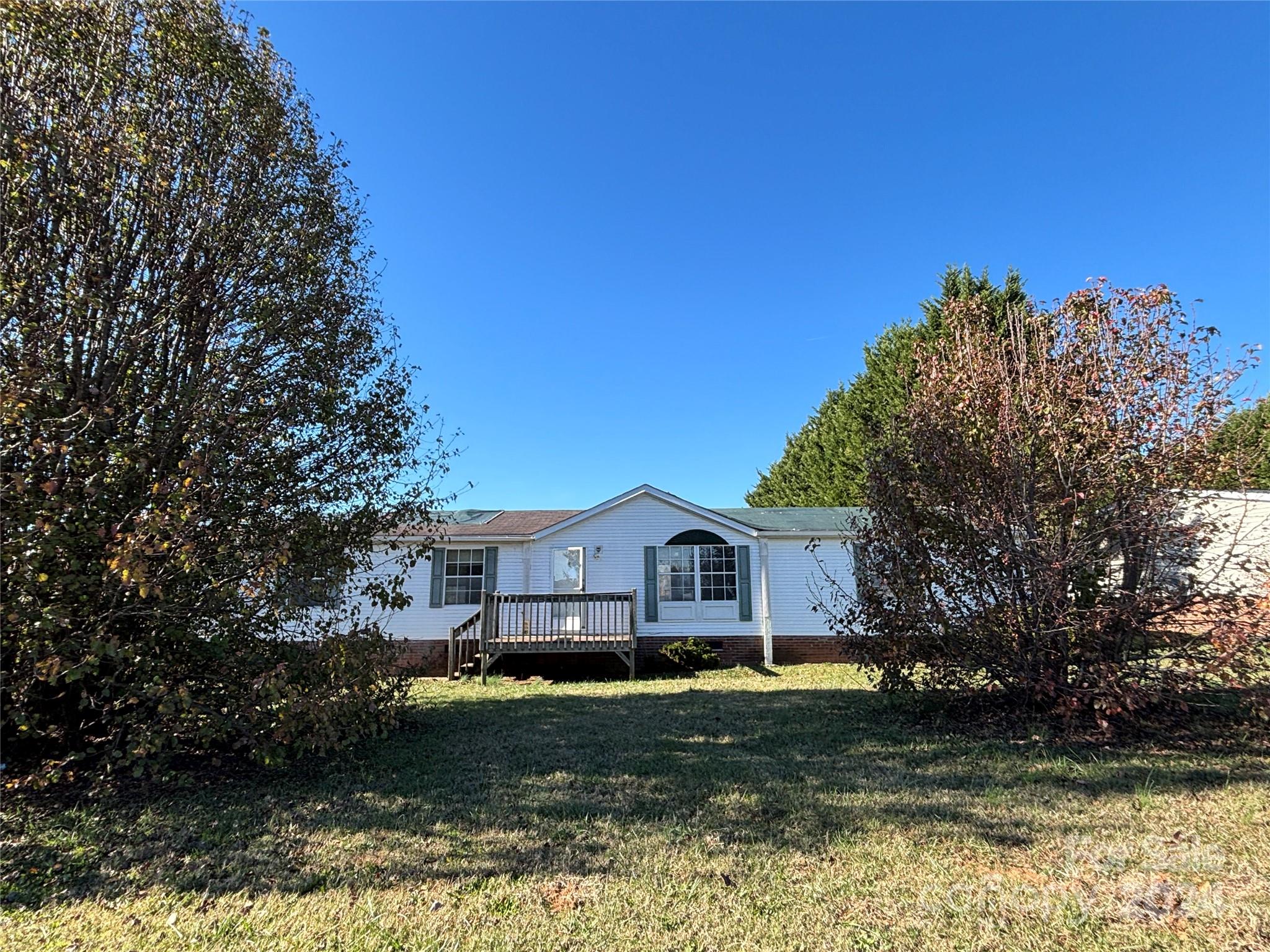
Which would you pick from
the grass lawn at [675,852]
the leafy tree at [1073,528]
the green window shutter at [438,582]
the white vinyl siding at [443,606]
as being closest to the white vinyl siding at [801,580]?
the white vinyl siding at [443,606]

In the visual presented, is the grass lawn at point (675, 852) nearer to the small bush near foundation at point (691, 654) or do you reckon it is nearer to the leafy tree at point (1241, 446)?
the leafy tree at point (1241, 446)

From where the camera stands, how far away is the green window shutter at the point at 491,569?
46.0ft

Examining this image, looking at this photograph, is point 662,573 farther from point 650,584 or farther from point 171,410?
point 171,410

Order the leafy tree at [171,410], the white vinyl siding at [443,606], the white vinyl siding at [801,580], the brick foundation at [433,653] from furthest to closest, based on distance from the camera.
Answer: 1. the white vinyl siding at [443,606]
2. the white vinyl siding at [801,580]
3. the brick foundation at [433,653]
4. the leafy tree at [171,410]

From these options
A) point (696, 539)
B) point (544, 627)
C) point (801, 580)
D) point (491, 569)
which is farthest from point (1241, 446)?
point (491, 569)

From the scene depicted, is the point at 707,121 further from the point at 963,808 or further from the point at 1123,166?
the point at 963,808

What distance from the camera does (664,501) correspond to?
14188 mm

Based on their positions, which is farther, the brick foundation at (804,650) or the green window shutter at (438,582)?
the green window shutter at (438,582)

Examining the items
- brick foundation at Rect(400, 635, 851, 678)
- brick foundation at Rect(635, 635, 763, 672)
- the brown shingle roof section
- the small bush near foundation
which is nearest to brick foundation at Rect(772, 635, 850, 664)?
brick foundation at Rect(400, 635, 851, 678)

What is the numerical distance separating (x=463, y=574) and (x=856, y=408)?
1653cm

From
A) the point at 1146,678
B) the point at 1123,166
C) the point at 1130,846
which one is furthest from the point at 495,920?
the point at 1123,166

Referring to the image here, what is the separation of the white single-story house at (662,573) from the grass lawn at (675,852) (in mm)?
7790

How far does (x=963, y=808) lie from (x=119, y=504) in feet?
21.0

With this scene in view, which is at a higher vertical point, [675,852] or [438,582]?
[438,582]
